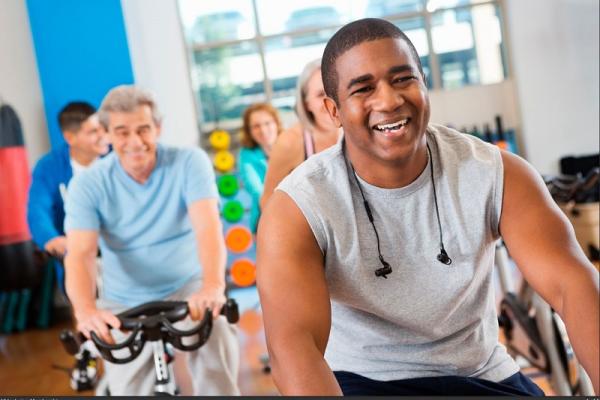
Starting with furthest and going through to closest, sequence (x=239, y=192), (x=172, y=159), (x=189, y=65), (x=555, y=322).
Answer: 1. (x=239, y=192)
2. (x=555, y=322)
3. (x=172, y=159)
4. (x=189, y=65)

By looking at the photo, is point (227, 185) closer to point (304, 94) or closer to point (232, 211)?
point (232, 211)

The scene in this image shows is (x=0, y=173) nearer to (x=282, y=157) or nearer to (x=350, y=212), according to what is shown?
(x=282, y=157)

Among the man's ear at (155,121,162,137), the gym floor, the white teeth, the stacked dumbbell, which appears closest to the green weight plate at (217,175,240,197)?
the stacked dumbbell

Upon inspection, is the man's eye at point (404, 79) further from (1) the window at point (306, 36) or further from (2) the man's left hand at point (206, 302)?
(2) the man's left hand at point (206, 302)

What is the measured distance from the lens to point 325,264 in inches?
27.6

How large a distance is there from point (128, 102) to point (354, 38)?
612 millimetres

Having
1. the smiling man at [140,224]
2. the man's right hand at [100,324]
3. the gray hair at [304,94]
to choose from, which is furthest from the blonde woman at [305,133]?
the man's right hand at [100,324]

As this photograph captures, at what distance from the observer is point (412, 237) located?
0.70 metres

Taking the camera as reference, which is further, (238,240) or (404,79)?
(238,240)

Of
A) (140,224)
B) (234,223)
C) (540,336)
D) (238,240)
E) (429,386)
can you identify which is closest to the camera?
(429,386)

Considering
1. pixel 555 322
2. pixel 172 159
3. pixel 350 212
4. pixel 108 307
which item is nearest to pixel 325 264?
pixel 350 212

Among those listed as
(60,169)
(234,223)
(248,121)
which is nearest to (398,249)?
(60,169)

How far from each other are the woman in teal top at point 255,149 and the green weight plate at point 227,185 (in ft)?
1.50

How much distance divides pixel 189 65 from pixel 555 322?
0.77 meters
